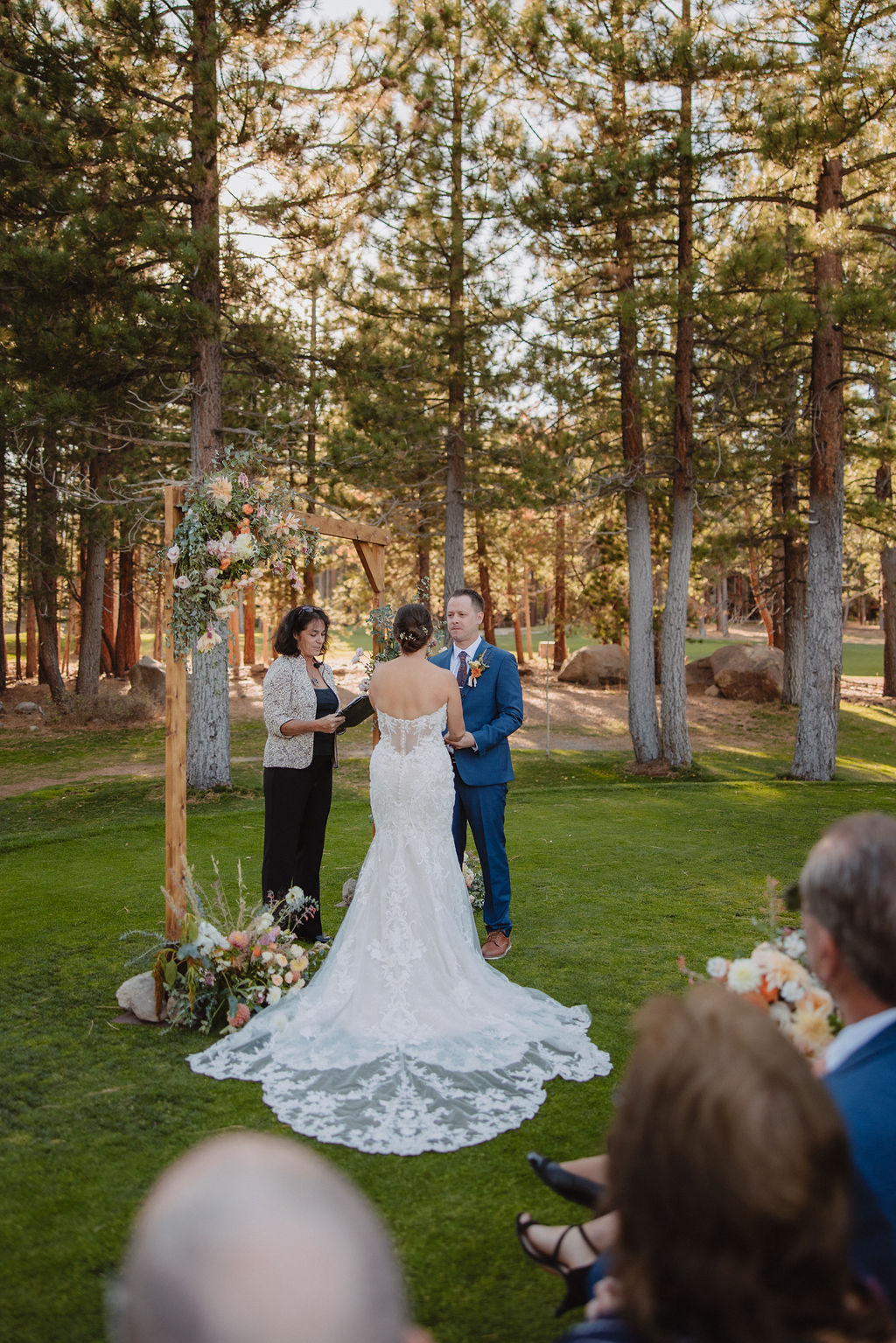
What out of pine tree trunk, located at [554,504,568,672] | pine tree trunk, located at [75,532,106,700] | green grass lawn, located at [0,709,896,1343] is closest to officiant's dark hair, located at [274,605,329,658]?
green grass lawn, located at [0,709,896,1343]

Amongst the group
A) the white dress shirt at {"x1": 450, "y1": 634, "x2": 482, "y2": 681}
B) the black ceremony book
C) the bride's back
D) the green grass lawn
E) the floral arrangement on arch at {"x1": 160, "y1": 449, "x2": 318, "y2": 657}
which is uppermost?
the floral arrangement on arch at {"x1": 160, "y1": 449, "x2": 318, "y2": 657}

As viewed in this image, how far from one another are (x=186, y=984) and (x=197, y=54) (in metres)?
9.60

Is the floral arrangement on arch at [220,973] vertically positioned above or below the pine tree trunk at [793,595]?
below

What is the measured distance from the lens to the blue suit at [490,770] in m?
5.60

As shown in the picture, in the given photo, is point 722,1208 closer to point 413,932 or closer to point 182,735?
point 413,932

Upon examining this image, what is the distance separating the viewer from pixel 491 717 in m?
5.81

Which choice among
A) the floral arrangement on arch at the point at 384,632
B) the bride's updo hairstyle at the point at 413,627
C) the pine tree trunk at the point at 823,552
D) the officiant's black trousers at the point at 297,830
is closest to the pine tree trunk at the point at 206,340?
the floral arrangement on arch at the point at 384,632

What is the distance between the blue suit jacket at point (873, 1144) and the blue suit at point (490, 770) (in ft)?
12.4

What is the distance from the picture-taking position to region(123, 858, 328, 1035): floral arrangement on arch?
449 cm

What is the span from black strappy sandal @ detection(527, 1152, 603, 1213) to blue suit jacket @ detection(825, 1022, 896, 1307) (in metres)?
0.94

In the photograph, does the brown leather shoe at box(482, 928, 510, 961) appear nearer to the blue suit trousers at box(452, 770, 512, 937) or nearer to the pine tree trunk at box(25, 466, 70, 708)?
the blue suit trousers at box(452, 770, 512, 937)

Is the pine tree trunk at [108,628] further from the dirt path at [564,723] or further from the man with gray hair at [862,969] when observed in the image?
the man with gray hair at [862,969]

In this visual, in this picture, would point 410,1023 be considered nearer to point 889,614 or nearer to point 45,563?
point 45,563

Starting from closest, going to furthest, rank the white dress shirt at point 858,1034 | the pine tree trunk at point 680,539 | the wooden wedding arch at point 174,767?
the white dress shirt at point 858,1034 → the wooden wedding arch at point 174,767 → the pine tree trunk at point 680,539
